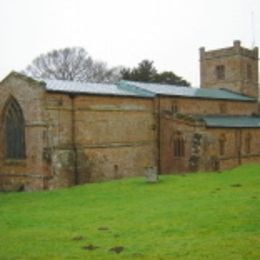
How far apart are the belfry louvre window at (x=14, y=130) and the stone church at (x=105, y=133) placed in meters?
0.07

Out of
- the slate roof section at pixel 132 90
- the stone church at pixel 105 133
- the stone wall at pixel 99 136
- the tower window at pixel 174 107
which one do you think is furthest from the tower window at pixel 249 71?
the stone wall at pixel 99 136

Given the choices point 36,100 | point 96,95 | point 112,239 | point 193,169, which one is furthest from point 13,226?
point 193,169

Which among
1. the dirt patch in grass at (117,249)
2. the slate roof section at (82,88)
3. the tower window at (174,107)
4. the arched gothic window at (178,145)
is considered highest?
the slate roof section at (82,88)

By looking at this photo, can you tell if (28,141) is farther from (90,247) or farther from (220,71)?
(220,71)

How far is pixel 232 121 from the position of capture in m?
42.6

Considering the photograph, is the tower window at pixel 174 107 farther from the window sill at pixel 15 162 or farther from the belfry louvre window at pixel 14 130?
the window sill at pixel 15 162

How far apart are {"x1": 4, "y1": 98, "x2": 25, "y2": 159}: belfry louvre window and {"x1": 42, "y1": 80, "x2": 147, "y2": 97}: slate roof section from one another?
293 cm

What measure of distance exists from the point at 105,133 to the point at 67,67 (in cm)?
3842

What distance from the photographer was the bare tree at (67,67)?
6806 centimetres

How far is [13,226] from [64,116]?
14.4 meters

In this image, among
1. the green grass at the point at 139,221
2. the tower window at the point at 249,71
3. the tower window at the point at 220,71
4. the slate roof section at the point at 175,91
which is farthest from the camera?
the tower window at the point at 249,71

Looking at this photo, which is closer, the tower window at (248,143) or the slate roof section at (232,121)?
the slate roof section at (232,121)

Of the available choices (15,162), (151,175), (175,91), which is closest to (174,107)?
(175,91)

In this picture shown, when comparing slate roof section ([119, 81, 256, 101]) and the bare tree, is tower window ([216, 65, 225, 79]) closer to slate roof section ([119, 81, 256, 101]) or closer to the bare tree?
slate roof section ([119, 81, 256, 101])
